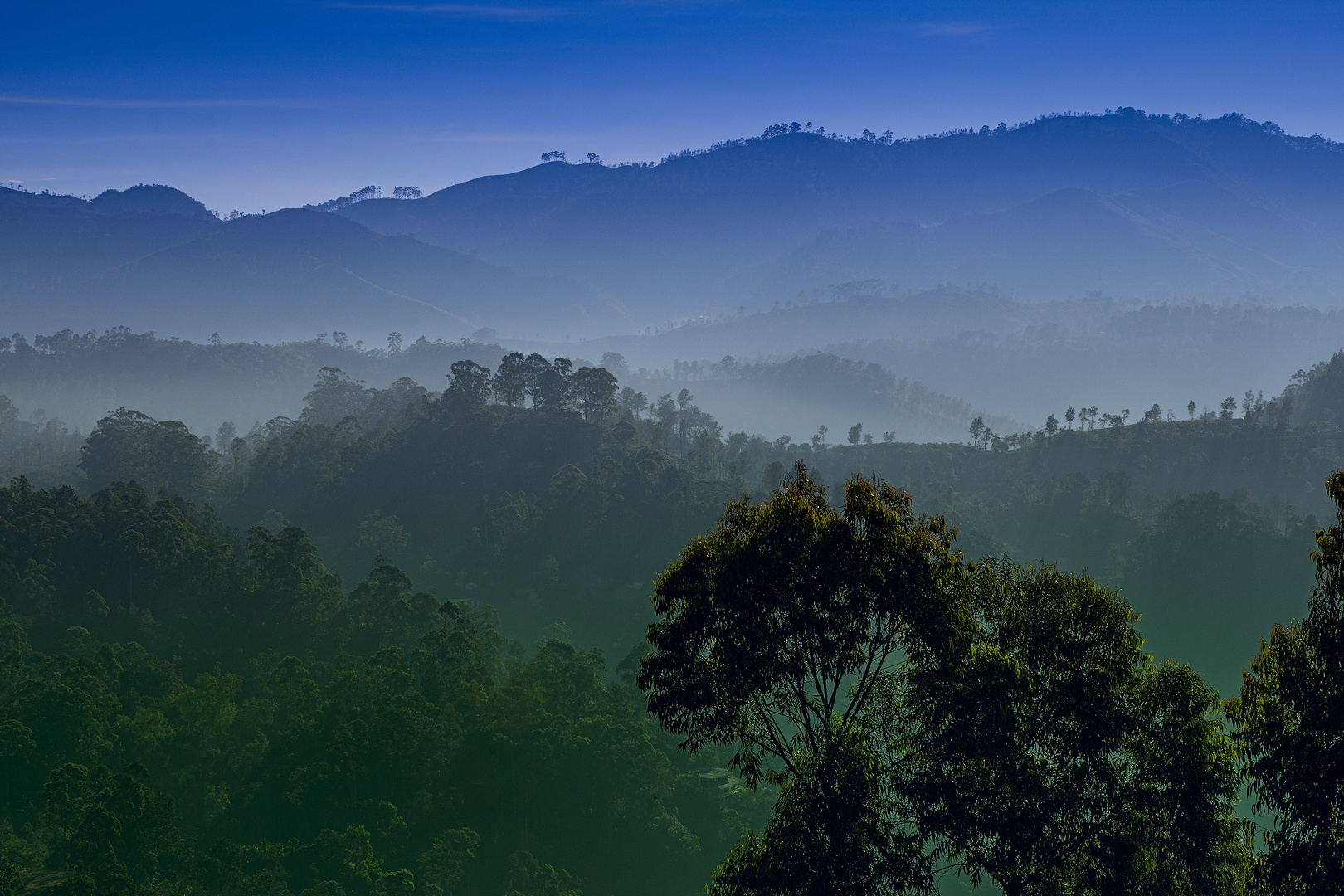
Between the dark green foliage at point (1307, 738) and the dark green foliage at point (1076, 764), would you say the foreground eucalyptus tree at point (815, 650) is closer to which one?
the dark green foliage at point (1076, 764)

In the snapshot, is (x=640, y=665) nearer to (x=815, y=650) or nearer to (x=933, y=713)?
(x=815, y=650)

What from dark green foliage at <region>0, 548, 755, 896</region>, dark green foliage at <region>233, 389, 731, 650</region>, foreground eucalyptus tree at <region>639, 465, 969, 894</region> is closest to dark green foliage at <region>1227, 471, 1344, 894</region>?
foreground eucalyptus tree at <region>639, 465, 969, 894</region>

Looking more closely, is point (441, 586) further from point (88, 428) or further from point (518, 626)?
point (88, 428)

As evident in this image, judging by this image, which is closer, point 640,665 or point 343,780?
point 343,780

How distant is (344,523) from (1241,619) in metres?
97.3

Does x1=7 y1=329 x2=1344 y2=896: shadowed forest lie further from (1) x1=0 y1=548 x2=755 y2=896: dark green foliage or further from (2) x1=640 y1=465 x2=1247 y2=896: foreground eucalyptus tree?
(1) x1=0 y1=548 x2=755 y2=896: dark green foliage

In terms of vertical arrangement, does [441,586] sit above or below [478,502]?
below

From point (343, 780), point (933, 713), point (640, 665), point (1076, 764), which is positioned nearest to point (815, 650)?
point (933, 713)

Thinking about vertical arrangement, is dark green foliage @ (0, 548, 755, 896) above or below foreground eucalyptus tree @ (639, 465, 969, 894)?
below

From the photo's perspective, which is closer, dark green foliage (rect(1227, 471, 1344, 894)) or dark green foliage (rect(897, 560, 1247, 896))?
dark green foliage (rect(1227, 471, 1344, 894))

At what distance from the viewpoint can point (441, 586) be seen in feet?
278

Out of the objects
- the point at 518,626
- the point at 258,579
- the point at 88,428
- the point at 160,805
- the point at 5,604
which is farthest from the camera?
the point at 88,428

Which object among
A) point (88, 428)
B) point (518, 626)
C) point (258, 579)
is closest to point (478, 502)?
point (518, 626)

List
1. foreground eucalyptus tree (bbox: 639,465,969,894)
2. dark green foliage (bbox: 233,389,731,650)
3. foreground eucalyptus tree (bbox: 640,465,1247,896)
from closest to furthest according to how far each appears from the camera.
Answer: foreground eucalyptus tree (bbox: 640,465,1247,896) < foreground eucalyptus tree (bbox: 639,465,969,894) < dark green foliage (bbox: 233,389,731,650)
